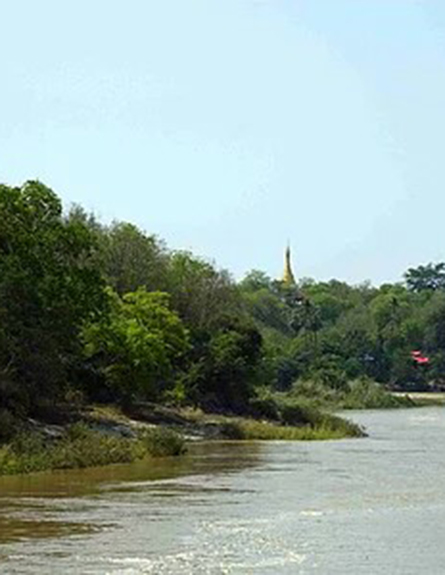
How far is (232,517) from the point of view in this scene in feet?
107

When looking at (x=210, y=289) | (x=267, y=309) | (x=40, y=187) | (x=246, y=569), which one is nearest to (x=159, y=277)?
(x=210, y=289)

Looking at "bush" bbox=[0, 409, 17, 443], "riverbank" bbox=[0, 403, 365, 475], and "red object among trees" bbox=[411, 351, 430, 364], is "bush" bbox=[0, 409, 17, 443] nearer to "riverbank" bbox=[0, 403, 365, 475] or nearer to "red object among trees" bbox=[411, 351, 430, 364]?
→ "riverbank" bbox=[0, 403, 365, 475]

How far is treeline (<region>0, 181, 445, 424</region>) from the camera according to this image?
4944cm

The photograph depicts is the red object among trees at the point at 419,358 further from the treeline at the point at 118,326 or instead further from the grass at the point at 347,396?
the grass at the point at 347,396

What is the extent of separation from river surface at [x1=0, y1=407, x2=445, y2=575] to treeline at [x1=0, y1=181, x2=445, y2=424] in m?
6.34

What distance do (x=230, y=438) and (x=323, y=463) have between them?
44.0 ft

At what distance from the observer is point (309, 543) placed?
2823 cm

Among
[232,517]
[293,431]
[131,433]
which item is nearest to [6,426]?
[131,433]

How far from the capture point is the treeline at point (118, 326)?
4944cm

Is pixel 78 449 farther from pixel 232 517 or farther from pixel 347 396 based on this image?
pixel 347 396

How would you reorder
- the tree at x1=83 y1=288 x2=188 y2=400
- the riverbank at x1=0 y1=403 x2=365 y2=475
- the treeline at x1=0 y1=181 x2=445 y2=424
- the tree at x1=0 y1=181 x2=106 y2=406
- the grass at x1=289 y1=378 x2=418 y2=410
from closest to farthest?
the riverbank at x1=0 y1=403 x2=365 y2=475 < the tree at x1=0 y1=181 x2=106 y2=406 < the treeline at x1=0 y1=181 x2=445 y2=424 < the tree at x1=83 y1=288 x2=188 y2=400 < the grass at x1=289 y1=378 x2=418 y2=410

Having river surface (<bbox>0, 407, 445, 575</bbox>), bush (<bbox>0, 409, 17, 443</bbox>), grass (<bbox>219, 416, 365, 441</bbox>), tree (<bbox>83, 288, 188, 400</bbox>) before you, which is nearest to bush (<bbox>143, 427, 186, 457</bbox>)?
river surface (<bbox>0, 407, 445, 575</bbox>)

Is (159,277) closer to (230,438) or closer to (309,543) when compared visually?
(230,438)

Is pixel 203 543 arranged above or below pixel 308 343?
below
